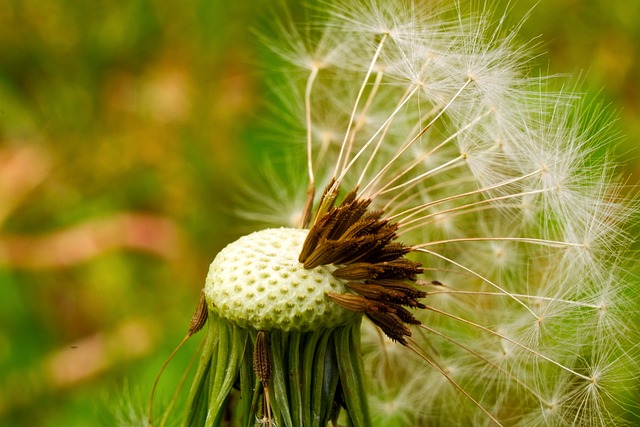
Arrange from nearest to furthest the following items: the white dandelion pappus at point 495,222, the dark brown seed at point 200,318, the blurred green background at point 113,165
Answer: the dark brown seed at point 200,318 → the white dandelion pappus at point 495,222 → the blurred green background at point 113,165

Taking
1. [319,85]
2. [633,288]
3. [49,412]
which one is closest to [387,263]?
[633,288]

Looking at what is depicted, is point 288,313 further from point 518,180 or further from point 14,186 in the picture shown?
point 14,186

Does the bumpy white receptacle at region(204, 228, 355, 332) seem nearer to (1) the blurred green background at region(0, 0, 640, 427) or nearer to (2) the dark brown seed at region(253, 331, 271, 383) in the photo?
(2) the dark brown seed at region(253, 331, 271, 383)

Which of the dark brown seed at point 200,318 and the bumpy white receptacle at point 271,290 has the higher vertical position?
the bumpy white receptacle at point 271,290

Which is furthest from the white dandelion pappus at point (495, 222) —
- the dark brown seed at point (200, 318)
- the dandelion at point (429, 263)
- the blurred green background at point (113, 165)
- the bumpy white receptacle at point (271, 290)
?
the blurred green background at point (113, 165)

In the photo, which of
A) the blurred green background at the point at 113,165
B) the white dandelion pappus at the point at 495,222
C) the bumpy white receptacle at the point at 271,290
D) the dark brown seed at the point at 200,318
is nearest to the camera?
the bumpy white receptacle at the point at 271,290

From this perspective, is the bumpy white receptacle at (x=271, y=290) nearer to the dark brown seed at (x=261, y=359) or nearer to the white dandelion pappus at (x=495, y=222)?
the dark brown seed at (x=261, y=359)

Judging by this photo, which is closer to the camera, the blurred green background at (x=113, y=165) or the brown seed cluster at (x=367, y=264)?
the brown seed cluster at (x=367, y=264)
